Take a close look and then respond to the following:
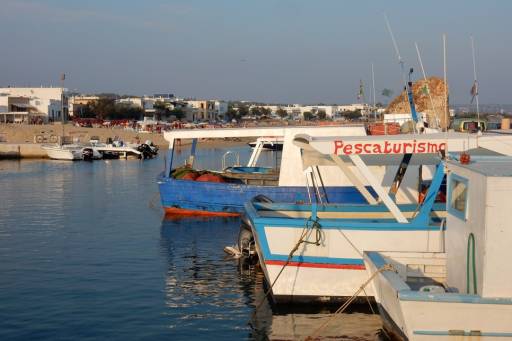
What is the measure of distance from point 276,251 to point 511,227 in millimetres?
5299

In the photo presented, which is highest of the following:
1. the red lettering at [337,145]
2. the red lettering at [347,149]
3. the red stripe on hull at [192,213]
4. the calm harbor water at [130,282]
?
the red lettering at [337,145]

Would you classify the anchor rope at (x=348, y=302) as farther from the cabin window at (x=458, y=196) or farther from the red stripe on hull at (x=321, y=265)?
Result: the cabin window at (x=458, y=196)

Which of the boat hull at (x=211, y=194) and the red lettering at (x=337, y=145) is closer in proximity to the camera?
the red lettering at (x=337, y=145)

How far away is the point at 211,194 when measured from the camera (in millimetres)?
26953

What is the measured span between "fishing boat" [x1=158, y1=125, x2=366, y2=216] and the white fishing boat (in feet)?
139

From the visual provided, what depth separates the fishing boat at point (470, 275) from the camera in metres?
9.95

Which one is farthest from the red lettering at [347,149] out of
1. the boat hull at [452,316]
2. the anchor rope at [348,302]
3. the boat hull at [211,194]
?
the boat hull at [211,194]

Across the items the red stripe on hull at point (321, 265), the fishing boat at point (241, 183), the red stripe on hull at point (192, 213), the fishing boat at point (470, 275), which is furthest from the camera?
the red stripe on hull at point (192, 213)

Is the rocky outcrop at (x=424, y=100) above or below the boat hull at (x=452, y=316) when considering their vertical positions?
above

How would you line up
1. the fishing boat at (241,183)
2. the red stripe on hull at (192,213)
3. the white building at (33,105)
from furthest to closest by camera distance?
the white building at (33,105), the red stripe on hull at (192,213), the fishing boat at (241,183)

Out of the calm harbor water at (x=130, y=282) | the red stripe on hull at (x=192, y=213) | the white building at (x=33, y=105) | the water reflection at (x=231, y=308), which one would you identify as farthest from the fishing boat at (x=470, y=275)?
the white building at (x=33, y=105)

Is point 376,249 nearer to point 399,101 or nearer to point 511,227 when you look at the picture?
point 511,227

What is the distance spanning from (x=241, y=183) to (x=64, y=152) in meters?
45.2

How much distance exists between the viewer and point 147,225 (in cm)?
2666
